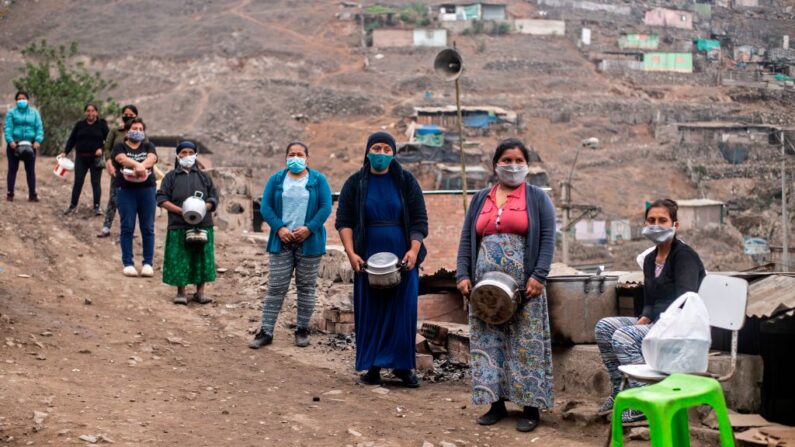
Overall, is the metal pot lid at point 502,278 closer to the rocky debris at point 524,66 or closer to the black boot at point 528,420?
the black boot at point 528,420

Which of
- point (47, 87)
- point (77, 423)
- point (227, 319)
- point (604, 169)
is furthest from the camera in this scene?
point (604, 169)

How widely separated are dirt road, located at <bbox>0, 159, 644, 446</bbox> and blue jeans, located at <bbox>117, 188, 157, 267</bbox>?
386mm

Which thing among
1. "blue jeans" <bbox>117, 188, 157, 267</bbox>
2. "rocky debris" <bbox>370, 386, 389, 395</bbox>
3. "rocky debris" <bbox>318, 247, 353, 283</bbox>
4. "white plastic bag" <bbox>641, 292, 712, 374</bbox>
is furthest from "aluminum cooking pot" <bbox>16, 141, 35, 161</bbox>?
"white plastic bag" <bbox>641, 292, 712, 374</bbox>

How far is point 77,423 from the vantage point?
5.54 metres

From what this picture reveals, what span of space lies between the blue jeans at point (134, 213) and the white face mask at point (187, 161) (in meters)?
1.09

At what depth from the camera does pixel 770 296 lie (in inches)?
225

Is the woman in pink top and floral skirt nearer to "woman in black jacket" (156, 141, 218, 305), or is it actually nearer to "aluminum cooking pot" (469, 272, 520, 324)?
"aluminum cooking pot" (469, 272, 520, 324)

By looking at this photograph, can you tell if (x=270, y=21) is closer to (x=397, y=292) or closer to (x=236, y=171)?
(x=236, y=171)

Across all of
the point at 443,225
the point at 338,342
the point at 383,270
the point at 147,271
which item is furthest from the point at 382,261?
the point at 443,225

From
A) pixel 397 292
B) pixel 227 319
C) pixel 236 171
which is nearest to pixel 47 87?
pixel 236 171

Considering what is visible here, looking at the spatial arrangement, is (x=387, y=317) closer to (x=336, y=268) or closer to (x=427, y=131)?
(x=336, y=268)

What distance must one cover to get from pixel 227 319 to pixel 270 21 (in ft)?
230

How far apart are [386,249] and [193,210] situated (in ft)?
9.46

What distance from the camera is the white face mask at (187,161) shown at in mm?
9594
